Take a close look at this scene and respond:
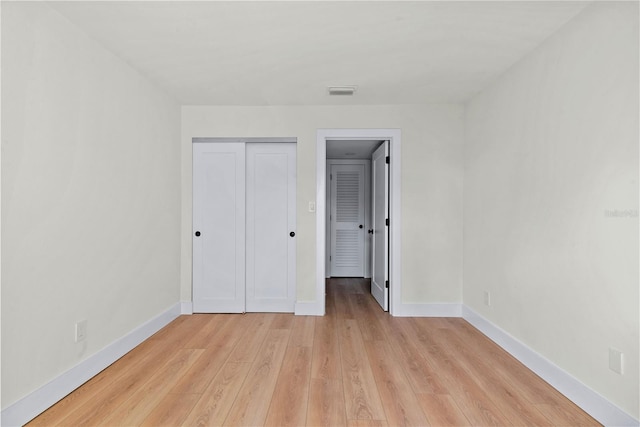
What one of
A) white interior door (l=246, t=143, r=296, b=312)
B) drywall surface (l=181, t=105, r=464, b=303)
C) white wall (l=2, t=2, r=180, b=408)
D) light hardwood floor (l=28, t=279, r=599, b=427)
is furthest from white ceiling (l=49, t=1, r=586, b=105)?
light hardwood floor (l=28, t=279, r=599, b=427)

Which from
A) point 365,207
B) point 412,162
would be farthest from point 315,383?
point 365,207

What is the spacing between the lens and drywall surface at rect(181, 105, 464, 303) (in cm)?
358

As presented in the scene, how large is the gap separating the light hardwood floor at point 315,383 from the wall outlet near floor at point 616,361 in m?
0.34

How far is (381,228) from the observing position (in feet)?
13.1

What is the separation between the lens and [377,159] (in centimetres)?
427

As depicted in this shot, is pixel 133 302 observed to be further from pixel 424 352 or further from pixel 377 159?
pixel 377 159

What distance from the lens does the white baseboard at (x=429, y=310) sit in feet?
11.7

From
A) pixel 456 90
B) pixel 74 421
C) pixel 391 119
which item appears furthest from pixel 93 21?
pixel 456 90

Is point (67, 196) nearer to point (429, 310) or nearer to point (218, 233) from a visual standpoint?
point (218, 233)

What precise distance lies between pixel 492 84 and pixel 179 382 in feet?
11.6

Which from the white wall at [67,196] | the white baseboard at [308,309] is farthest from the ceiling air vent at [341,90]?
the white baseboard at [308,309]

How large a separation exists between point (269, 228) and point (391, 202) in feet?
4.69

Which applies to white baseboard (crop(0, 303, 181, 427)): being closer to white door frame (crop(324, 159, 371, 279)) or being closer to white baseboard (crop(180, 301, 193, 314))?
white baseboard (crop(180, 301, 193, 314))

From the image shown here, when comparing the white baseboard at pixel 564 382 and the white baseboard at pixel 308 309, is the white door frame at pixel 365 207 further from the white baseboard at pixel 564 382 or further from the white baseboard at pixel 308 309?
the white baseboard at pixel 564 382
